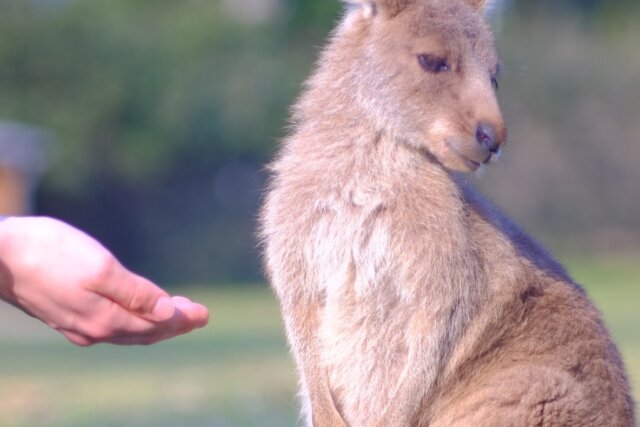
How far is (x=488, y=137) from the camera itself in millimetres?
5305

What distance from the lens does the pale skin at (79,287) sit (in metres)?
4.26

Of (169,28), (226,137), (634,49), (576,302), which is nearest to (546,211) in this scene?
(634,49)

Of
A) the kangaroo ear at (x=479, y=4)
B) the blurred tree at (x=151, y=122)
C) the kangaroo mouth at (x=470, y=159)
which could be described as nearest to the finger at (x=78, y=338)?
the kangaroo mouth at (x=470, y=159)

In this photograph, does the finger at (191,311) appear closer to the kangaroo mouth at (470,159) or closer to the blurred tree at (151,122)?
the kangaroo mouth at (470,159)

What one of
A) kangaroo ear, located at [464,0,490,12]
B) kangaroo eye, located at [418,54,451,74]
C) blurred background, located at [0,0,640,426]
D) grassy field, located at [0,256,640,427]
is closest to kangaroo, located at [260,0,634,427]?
kangaroo eye, located at [418,54,451,74]

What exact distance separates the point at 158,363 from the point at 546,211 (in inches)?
705

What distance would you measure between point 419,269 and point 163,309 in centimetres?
136

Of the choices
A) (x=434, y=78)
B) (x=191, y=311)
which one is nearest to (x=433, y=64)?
(x=434, y=78)

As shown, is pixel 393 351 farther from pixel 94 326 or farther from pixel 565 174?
pixel 565 174

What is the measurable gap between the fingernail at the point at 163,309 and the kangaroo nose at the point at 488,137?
1507mm

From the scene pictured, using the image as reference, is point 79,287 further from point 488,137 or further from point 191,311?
point 488,137

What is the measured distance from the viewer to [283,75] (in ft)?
101

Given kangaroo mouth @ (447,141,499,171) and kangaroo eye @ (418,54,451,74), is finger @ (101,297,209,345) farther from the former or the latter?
kangaroo eye @ (418,54,451,74)

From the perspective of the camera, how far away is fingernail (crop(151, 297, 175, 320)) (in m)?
4.34
